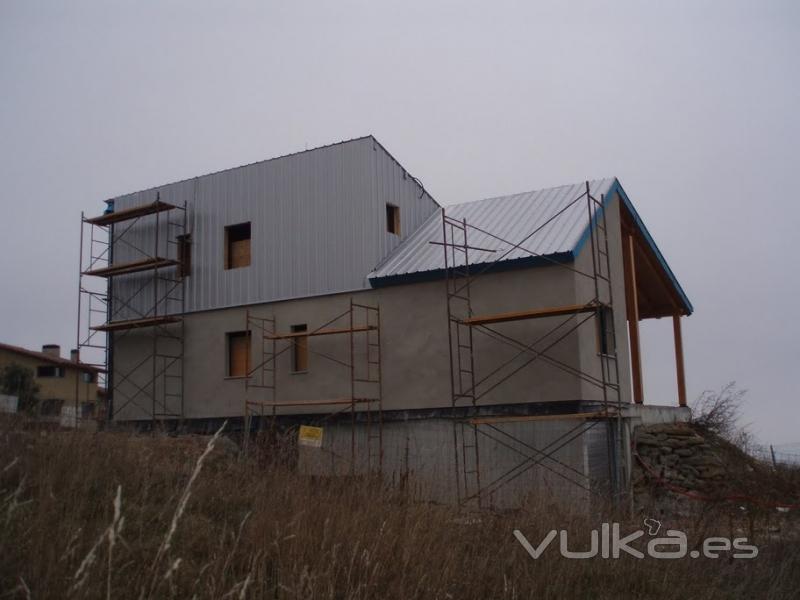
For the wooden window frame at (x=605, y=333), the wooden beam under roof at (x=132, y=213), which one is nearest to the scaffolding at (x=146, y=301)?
the wooden beam under roof at (x=132, y=213)

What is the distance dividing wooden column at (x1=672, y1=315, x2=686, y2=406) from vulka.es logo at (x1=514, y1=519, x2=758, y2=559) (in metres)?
15.3

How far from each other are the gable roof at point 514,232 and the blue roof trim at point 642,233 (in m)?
0.02

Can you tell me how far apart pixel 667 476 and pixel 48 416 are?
13594mm

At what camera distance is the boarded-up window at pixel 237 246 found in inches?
891

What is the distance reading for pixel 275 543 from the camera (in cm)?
584

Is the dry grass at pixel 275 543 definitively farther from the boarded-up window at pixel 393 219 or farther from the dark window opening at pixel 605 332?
the boarded-up window at pixel 393 219

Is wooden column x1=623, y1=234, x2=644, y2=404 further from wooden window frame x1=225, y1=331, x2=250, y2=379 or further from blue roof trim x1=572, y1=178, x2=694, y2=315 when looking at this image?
wooden window frame x1=225, y1=331, x2=250, y2=379

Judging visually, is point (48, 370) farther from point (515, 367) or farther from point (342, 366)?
point (515, 367)

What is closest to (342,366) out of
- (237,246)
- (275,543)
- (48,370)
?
(237,246)

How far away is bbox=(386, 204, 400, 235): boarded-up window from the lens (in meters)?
21.8

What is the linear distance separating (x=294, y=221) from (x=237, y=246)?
229 centimetres

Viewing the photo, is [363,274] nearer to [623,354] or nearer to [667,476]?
[623,354]

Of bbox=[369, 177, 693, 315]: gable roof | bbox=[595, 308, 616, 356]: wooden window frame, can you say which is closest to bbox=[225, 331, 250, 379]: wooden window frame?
bbox=[369, 177, 693, 315]: gable roof

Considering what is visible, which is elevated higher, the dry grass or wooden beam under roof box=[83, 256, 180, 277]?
wooden beam under roof box=[83, 256, 180, 277]
